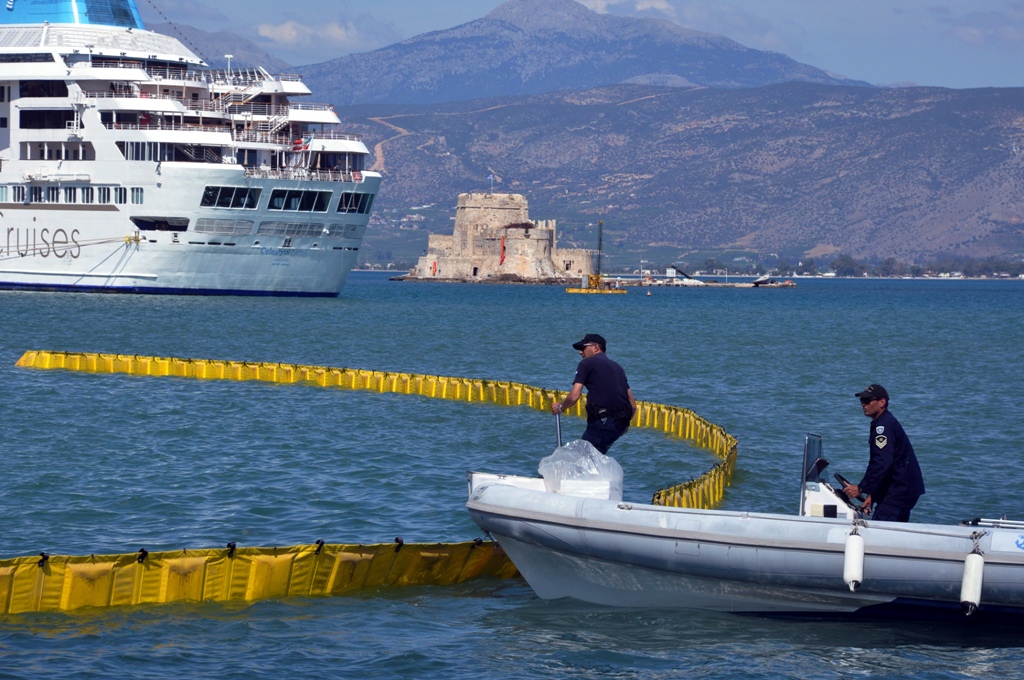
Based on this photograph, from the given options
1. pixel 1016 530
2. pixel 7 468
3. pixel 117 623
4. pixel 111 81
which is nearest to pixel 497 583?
pixel 117 623

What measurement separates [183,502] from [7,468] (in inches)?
167

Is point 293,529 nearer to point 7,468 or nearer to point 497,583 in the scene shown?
point 497,583

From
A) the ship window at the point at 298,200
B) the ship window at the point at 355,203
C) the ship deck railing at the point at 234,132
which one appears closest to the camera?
the ship window at the point at 298,200

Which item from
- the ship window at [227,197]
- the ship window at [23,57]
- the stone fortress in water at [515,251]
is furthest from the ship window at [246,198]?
the stone fortress in water at [515,251]

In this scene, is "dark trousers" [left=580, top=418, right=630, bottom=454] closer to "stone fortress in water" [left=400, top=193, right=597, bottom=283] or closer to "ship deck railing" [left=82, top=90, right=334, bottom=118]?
"ship deck railing" [left=82, top=90, right=334, bottom=118]

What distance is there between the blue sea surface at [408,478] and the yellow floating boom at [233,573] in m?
0.18

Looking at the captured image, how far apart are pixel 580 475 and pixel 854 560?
2.83 meters

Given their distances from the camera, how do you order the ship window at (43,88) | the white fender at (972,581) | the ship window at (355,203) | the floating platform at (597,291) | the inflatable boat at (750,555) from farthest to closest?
the floating platform at (597,291), the ship window at (43,88), the ship window at (355,203), the inflatable boat at (750,555), the white fender at (972,581)

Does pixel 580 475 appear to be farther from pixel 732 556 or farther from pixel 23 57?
pixel 23 57

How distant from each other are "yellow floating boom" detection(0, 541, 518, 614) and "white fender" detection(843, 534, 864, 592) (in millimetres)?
4069

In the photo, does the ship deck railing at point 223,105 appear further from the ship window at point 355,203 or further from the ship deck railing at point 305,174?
the ship window at point 355,203

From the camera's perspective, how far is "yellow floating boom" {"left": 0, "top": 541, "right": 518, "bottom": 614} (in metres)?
13.5

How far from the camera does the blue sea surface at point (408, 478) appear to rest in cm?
1274

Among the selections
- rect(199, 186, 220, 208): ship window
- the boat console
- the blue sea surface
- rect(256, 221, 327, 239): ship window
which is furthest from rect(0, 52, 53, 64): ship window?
the boat console
